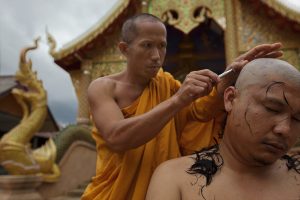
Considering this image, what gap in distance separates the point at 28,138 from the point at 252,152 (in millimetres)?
4750

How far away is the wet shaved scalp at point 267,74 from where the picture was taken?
99cm

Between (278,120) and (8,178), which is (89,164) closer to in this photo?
(8,178)

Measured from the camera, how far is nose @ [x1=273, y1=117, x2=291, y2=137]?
36.7 inches

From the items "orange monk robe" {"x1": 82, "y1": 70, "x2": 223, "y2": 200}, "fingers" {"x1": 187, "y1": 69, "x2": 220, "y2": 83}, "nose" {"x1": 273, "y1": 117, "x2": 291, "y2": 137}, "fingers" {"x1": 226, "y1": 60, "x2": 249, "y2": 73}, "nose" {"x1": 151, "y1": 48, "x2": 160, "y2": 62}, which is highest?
"nose" {"x1": 151, "y1": 48, "x2": 160, "y2": 62}

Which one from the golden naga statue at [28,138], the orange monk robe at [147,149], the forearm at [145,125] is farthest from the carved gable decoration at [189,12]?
the forearm at [145,125]

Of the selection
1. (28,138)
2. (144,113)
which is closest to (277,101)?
(144,113)

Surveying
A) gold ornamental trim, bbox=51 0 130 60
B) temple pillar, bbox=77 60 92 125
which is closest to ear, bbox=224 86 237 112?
gold ornamental trim, bbox=51 0 130 60

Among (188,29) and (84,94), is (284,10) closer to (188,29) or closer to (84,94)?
(188,29)

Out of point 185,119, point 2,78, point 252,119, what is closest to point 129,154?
point 185,119

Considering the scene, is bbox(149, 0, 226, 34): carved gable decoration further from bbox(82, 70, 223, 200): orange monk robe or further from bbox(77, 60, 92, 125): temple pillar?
bbox(82, 70, 223, 200): orange monk robe

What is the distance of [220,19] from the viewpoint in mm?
6230

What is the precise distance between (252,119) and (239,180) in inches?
8.9

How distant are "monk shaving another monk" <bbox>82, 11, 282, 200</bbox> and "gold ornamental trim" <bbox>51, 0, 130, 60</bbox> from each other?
5052mm

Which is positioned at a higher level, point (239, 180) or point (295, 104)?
point (295, 104)
